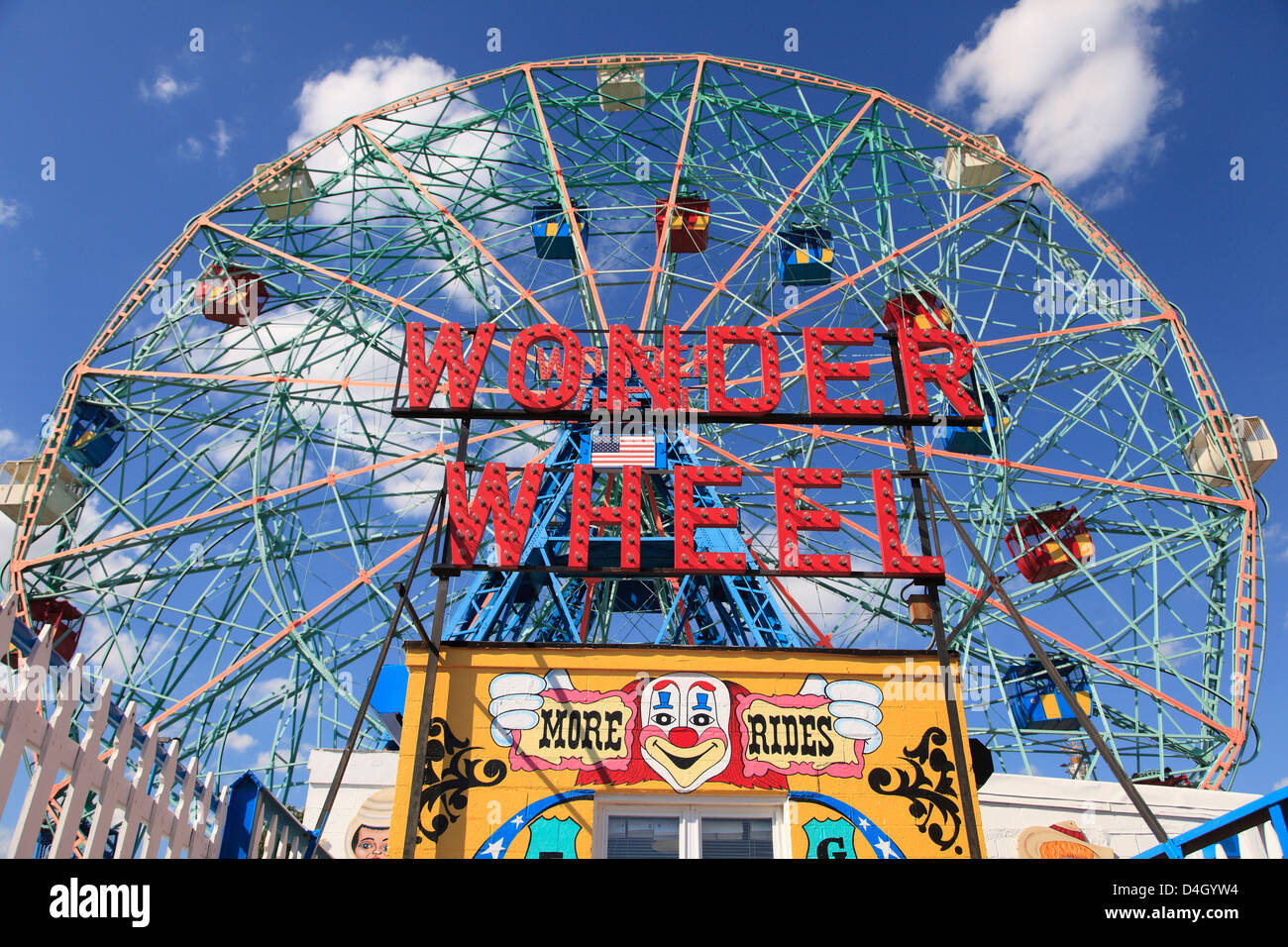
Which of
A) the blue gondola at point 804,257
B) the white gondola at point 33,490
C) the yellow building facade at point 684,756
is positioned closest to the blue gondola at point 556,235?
the blue gondola at point 804,257

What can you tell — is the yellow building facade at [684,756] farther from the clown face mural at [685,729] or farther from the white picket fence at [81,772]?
the white picket fence at [81,772]

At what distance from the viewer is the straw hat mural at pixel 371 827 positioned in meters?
20.7

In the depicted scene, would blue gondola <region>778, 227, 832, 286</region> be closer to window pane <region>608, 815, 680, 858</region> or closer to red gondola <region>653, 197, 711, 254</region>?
red gondola <region>653, 197, 711, 254</region>

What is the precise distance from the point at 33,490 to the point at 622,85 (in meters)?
18.2

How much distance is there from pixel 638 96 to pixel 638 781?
2227cm

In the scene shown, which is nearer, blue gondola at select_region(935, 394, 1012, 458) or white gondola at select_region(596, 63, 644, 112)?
blue gondola at select_region(935, 394, 1012, 458)

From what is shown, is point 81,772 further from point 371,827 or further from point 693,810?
point 371,827

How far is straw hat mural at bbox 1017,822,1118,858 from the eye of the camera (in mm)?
21000

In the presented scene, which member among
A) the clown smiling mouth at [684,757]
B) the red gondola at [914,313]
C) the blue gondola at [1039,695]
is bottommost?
the clown smiling mouth at [684,757]

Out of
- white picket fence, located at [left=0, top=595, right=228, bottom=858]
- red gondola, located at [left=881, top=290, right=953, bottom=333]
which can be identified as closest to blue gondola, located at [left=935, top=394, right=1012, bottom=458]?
red gondola, located at [left=881, top=290, right=953, bottom=333]

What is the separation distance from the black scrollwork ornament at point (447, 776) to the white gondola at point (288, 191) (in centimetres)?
2163

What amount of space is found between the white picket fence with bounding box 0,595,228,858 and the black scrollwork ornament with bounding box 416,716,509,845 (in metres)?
2.11

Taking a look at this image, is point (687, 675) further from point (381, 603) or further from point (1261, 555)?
point (1261, 555)
